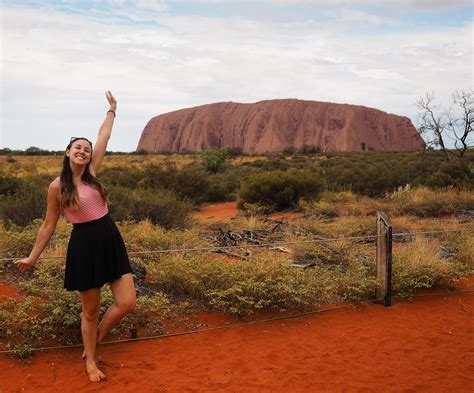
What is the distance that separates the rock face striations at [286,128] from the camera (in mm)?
96500

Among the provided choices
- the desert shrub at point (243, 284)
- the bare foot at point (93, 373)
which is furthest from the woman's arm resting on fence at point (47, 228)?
the desert shrub at point (243, 284)

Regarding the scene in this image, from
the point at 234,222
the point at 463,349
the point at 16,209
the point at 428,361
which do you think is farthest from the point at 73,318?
the point at 234,222

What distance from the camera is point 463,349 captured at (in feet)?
16.6

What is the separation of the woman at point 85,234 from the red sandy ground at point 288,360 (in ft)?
2.49

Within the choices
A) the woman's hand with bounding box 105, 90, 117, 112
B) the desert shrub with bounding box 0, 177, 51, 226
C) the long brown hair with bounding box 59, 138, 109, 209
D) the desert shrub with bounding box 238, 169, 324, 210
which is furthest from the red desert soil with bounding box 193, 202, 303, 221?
the long brown hair with bounding box 59, 138, 109, 209

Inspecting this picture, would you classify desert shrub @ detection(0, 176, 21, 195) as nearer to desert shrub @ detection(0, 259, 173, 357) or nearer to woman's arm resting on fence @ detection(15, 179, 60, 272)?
desert shrub @ detection(0, 259, 173, 357)

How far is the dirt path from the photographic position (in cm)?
423

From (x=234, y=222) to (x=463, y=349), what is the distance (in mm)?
6869

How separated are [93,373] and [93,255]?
1.02 m

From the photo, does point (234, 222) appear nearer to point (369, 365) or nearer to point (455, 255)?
point (455, 255)

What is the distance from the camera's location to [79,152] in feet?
12.8

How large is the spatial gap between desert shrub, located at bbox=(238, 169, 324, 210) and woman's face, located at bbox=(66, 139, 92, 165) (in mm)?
11158

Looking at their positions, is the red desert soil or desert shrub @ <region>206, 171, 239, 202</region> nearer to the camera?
the red desert soil

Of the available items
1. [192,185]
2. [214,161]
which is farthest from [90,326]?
[214,161]
